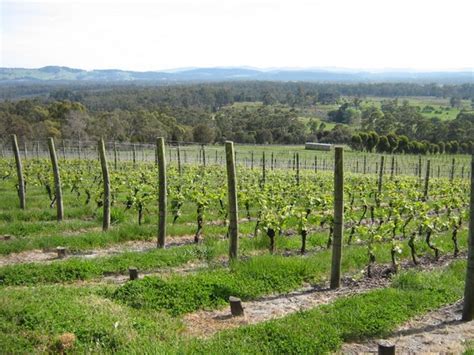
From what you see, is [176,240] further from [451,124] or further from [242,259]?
[451,124]

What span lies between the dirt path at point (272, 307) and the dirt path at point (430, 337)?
1.22m

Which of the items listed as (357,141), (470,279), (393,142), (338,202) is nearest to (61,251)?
Result: (338,202)

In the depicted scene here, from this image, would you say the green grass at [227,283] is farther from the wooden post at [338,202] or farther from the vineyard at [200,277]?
the wooden post at [338,202]

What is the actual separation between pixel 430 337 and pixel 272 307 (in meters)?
2.43

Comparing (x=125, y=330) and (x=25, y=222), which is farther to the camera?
(x=25, y=222)

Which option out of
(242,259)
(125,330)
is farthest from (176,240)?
(125,330)

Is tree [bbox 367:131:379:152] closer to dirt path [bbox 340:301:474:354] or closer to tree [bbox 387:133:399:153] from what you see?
tree [bbox 387:133:399:153]

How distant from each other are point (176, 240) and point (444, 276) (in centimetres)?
681

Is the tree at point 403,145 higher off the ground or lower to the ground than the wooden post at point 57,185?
lower

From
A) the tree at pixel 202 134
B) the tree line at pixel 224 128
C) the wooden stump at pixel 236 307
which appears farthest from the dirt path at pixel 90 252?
the tree at pixel 202 134

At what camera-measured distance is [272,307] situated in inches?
317

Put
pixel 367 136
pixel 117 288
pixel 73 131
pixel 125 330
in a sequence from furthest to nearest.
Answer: pixel 367 136
pixel 73 131
pixel 117 288
pixel 125 330

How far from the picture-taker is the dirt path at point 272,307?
7.31 metres

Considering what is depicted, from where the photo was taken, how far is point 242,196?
1408 cm
